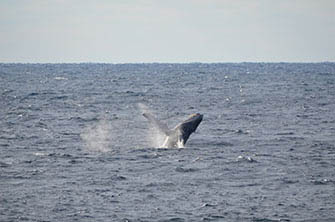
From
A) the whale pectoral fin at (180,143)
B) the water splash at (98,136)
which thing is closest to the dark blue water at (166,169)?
the water splash at (98,136)

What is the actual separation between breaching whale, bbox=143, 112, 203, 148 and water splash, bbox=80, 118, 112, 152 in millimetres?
3553

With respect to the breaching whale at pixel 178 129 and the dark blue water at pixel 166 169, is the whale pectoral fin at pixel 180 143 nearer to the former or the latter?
the breaching whale at pixel 178 129

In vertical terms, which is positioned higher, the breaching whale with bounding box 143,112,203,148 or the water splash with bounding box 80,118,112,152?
the water splash with bounding box 80,118,112,152

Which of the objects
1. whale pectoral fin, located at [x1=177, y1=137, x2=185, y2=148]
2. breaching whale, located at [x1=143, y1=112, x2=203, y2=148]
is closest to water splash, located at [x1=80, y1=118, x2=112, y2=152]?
breaching whale, located at [x1=143, y1=112, x2=203, y2=148]

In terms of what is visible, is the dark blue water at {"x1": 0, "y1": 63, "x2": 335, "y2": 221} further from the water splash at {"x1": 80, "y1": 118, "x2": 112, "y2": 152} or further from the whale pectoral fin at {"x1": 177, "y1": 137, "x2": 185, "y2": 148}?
the whale pectoral fin at {"x1": 177, "y1": 137, "x2": 185, "y2": 148}

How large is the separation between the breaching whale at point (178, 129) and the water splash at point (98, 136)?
355 cm

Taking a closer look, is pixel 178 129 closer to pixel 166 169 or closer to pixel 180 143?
pixel 180 143

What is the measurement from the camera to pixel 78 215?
22.6 metres

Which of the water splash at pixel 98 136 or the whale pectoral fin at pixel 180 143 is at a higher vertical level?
the water splash at pixel 98 136

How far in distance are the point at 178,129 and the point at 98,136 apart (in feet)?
35.6

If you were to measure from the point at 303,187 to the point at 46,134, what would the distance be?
2024 cm

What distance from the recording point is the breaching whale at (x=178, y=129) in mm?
31922

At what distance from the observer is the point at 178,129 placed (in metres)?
33.2

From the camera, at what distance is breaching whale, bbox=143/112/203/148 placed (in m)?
31.9
